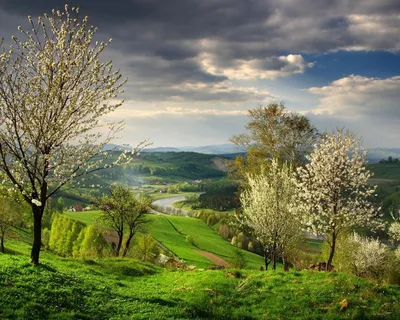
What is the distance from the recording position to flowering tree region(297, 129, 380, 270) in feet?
92.5

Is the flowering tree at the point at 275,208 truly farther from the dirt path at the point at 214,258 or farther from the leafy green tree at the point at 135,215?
the dirt path at the point at 214,258

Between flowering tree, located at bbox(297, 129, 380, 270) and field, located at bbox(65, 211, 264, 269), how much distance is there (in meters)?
72.8

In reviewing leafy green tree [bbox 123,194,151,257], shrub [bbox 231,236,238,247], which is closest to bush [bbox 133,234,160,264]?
leafy green tree [bbox 123,194,151,257]

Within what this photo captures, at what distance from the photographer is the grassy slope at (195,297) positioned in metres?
16.4

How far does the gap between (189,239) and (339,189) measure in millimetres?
114635

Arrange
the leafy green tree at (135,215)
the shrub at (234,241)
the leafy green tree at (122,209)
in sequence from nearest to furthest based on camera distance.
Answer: the leafy green tree at (122,209)
the leafy green tree at (135,215)
the shrub at (234,241)

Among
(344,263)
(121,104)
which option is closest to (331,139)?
(121,104)

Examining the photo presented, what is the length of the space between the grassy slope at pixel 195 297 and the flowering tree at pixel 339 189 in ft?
17.5

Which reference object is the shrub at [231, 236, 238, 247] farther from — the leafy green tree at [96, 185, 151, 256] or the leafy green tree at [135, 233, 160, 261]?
the leafy green tree at [96, 185, 151, 256]

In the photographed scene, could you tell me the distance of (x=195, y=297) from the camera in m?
20.7

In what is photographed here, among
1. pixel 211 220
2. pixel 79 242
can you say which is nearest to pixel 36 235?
pixel 79 242

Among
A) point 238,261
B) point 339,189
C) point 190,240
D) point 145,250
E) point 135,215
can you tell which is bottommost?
point 190,240

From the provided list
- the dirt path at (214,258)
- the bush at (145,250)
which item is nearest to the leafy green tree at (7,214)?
the bush at (145,250)

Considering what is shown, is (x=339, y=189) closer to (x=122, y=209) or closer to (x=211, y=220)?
(x=122, y=209)
